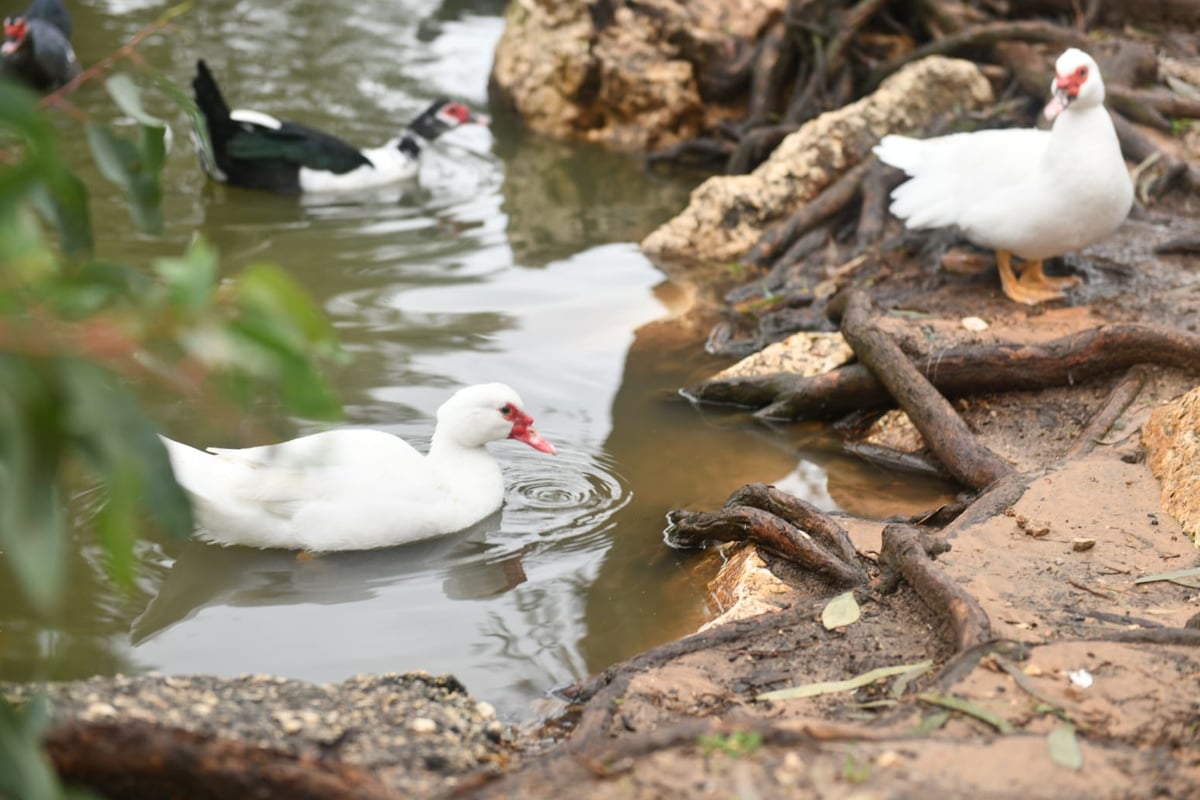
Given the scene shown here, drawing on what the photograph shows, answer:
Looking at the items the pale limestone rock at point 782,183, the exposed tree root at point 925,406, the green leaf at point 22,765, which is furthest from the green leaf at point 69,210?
the pale limestone rock at point 782,183

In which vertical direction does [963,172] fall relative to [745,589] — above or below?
above

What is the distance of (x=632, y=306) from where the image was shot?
7.61 metres

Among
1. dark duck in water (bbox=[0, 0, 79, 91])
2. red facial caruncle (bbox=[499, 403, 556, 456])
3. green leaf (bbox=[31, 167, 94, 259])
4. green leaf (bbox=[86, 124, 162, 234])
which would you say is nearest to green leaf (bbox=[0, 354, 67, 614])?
green leaf (bbox=[31, 167, 94, 259])

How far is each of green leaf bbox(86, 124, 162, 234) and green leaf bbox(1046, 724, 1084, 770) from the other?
2248mm

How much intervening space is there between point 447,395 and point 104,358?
13.9ft

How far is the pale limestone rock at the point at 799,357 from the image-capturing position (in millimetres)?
6426

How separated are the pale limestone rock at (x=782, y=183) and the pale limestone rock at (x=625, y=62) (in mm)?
2040

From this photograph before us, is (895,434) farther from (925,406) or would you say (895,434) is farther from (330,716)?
(330,716)

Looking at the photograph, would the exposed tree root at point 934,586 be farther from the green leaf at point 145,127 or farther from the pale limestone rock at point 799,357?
the green leaf at point 145,127

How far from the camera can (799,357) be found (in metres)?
→ 6.54

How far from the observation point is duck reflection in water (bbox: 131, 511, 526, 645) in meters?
4.58

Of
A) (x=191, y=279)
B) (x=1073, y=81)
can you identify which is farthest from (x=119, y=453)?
(x=1073, y=81)

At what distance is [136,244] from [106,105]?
3295mm

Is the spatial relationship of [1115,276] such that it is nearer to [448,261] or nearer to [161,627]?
[448,261]
